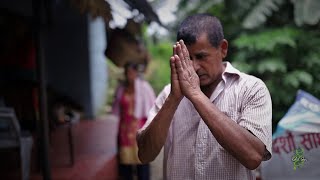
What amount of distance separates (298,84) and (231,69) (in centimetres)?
342

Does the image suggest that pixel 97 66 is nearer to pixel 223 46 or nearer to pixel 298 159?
pixel 298 159

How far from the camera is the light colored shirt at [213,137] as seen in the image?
6.17 feet

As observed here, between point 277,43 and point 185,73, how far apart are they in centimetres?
391

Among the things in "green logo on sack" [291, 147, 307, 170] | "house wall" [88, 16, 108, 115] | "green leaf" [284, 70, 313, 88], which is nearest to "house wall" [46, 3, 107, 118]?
"house wall" [88, 16, 108, 115]

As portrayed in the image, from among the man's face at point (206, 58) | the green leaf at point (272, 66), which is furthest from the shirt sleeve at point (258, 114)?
the green leaf at point (272, 66)

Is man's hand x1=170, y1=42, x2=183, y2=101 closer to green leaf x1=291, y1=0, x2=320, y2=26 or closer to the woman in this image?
the woman

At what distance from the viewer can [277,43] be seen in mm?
5473

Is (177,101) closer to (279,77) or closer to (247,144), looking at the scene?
(247,144)

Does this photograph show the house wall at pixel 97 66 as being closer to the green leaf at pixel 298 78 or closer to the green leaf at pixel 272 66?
the green leaf at pixel 272 66

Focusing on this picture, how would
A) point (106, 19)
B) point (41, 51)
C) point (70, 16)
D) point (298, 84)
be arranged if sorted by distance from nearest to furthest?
point (106, 19) < point (41, 51) < point (298, 84) < point (70, 16)

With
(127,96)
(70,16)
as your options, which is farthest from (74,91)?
(127,96)

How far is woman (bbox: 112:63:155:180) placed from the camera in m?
5.24

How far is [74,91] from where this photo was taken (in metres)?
11.1

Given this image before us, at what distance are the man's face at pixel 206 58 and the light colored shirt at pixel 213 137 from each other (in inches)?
2.4
